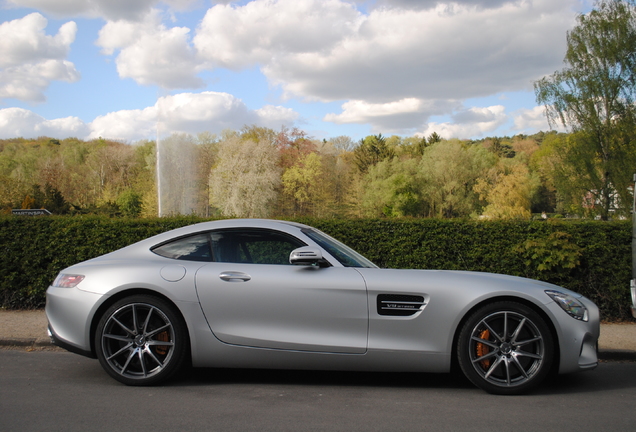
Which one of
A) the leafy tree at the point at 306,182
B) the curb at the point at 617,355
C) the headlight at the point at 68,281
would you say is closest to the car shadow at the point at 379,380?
the curb at the point at 617,355

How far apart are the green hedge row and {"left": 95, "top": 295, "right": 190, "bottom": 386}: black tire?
16.1 feet

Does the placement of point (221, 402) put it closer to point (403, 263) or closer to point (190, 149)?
point (403, 263)

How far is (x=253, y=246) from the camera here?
513 cm

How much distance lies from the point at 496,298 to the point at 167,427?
278 centimetres

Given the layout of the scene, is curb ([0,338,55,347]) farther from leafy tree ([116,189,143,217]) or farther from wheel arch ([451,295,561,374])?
leafy tree ([116,189,143,217])

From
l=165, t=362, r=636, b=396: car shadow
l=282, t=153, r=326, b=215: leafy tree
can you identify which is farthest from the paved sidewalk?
l=282, t=153, r=326, b=215: leafy tree

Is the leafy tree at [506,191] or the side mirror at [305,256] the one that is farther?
the leafy tree at [506,191]

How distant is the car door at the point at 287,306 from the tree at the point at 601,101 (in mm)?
45580

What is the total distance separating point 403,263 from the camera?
9406 mm

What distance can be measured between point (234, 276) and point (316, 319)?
0.80 m

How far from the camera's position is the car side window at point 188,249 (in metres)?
5.10

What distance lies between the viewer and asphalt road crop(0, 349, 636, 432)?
3916 millimetres

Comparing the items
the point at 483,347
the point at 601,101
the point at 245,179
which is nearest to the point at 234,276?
the point at 483,347

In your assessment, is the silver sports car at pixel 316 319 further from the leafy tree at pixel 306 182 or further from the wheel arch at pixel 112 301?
the leafy tree at pixel 306 182
